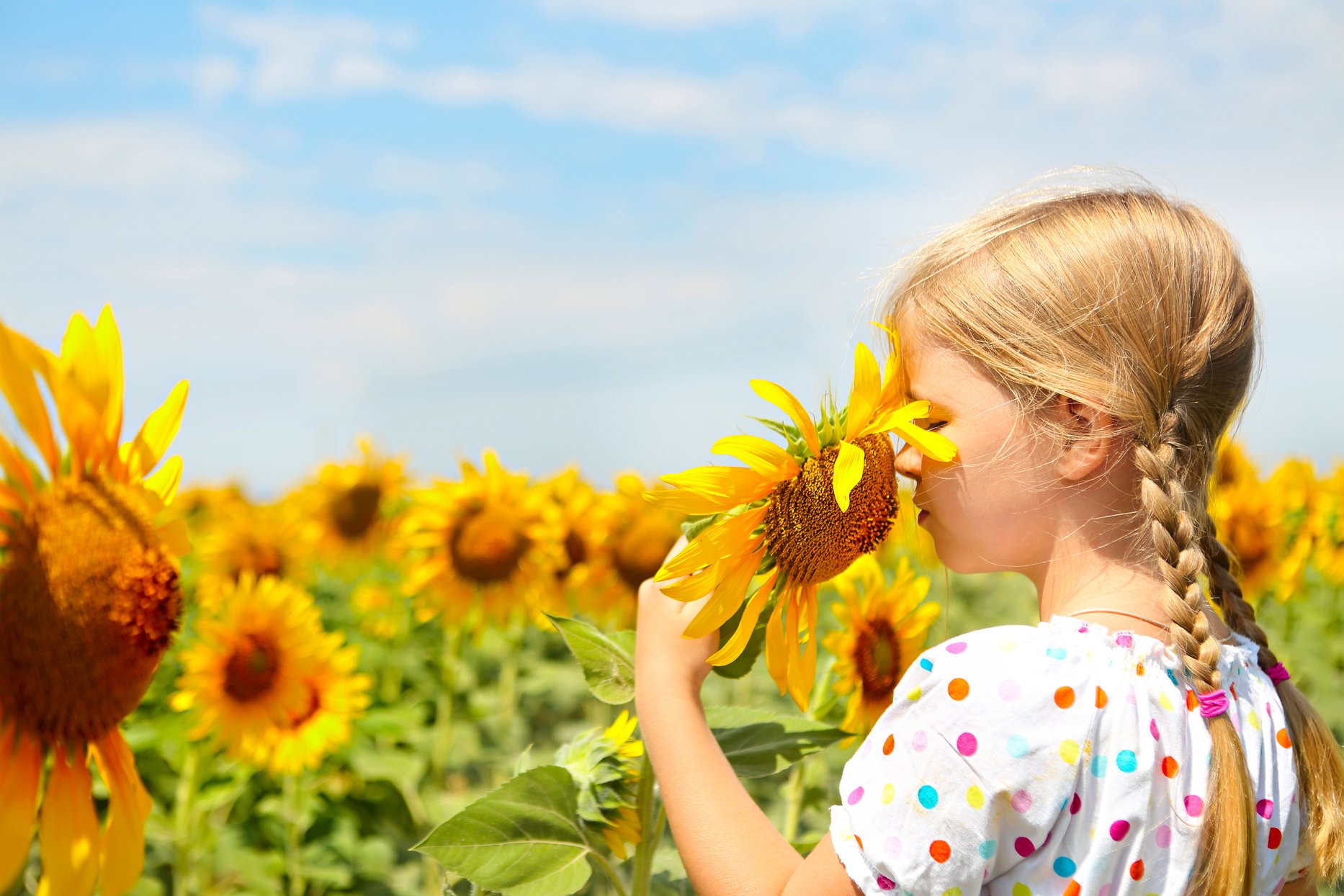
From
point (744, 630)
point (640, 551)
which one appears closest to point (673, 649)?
point (744, 630)

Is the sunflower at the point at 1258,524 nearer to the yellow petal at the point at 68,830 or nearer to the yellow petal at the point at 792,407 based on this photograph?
the yellow petal at the point at 792,407

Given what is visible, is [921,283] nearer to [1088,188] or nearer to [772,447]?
[1088,188]

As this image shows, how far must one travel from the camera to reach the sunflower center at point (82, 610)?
853 mm

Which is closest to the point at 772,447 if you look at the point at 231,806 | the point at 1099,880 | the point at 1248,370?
the point at 1099,880

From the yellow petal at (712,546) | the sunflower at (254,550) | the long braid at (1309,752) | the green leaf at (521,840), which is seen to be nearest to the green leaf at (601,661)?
the green leaf at (521,840)

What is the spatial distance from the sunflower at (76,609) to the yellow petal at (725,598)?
577mm

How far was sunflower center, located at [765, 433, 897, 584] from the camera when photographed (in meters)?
1.33

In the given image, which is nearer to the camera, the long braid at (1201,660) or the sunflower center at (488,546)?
the long braid at (1201,660)

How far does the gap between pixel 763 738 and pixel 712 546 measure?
39 cm

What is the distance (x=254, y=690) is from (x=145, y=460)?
2.22 m

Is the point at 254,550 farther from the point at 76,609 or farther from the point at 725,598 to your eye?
the point at 76,609

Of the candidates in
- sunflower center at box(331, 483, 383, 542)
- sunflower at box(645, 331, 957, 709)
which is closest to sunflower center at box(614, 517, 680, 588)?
sunflower center at box(331, 483, 383, 542)

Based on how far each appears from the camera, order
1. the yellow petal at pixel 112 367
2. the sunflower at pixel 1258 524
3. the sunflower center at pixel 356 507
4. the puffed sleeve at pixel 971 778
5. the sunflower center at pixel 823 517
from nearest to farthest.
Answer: the yellow petal at pixel 112 367 → the puffed sleeve at pixel 971 778 → the sunflower center at pixel 823 517 → the sunflower at pixel 1258 524 → the sunflower center at pixel 356 507

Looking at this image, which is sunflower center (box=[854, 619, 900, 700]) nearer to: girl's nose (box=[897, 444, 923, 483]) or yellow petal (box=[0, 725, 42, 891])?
girl's nose (box=[897, 444, 923, 483])
